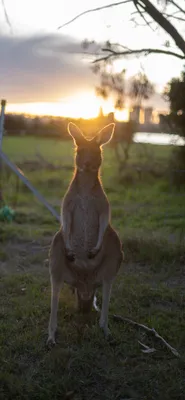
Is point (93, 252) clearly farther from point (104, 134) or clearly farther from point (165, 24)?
point (165, 24)

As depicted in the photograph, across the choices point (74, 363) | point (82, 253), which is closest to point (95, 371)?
point (74, 363)

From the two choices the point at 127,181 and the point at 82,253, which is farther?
the point at 127,181

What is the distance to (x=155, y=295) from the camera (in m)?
5.25

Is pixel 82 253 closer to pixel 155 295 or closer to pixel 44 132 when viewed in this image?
pixel 155 295

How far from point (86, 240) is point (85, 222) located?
15 cm

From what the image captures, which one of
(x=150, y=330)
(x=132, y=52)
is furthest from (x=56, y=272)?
(x=132, y=52)

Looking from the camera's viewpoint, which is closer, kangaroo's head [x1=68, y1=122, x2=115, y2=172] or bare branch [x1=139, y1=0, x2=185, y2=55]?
kangaroo's head [x1=68, y1=122, x2=115, y2=172]

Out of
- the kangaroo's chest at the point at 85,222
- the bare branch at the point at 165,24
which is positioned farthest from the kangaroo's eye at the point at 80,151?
the bare branch at the point at 165,24

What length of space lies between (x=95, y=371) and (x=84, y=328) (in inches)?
26.0

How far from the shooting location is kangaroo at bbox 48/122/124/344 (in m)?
4.07

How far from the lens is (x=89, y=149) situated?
4.18m

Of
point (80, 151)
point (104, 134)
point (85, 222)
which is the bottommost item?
point (85, 222)

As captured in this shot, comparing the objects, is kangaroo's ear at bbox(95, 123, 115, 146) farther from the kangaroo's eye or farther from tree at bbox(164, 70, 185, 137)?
tree at bbox(164, 70, 185, 137)

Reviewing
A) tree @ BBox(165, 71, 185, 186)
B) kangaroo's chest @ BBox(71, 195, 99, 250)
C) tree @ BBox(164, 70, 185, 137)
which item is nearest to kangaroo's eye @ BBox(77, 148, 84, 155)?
kangaroo's chest @ BBox(71, 195, 99, 250)
